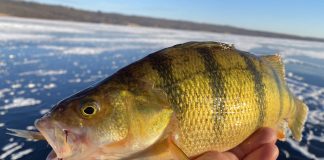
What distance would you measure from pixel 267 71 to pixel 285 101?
1.36 ft

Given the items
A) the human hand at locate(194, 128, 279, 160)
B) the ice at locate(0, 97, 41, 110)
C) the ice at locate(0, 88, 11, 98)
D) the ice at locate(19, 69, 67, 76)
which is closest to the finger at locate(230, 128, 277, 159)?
the human hand at locate(194, 128, 279, 160)

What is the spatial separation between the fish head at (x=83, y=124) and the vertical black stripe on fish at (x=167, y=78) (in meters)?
0.34

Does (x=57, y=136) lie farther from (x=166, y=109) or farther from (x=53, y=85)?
(x=53, y=85)

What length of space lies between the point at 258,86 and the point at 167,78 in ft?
2.78

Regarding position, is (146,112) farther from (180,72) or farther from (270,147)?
(270,147)

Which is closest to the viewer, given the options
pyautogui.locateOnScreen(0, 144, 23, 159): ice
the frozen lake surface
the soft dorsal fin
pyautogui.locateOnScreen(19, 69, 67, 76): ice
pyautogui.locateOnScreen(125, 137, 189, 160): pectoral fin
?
pyautogui.locateOnScreen(125, 137, 189, 160): pectoral fin

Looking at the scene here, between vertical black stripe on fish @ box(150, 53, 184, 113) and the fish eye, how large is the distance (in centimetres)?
49

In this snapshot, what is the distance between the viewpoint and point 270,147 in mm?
3270

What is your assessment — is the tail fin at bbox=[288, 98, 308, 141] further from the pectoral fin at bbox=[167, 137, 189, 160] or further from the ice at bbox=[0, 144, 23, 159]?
the ice at bbox=[0, 144, 23, 159]

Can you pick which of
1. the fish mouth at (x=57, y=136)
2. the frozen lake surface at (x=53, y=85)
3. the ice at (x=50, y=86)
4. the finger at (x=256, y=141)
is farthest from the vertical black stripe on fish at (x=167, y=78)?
the ice at (x=50, y=86)

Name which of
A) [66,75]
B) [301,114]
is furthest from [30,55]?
[301,114]

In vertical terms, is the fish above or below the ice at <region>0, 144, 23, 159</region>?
above

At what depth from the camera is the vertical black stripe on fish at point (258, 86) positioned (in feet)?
9.86

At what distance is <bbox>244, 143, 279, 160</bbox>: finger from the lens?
3.23 metres
